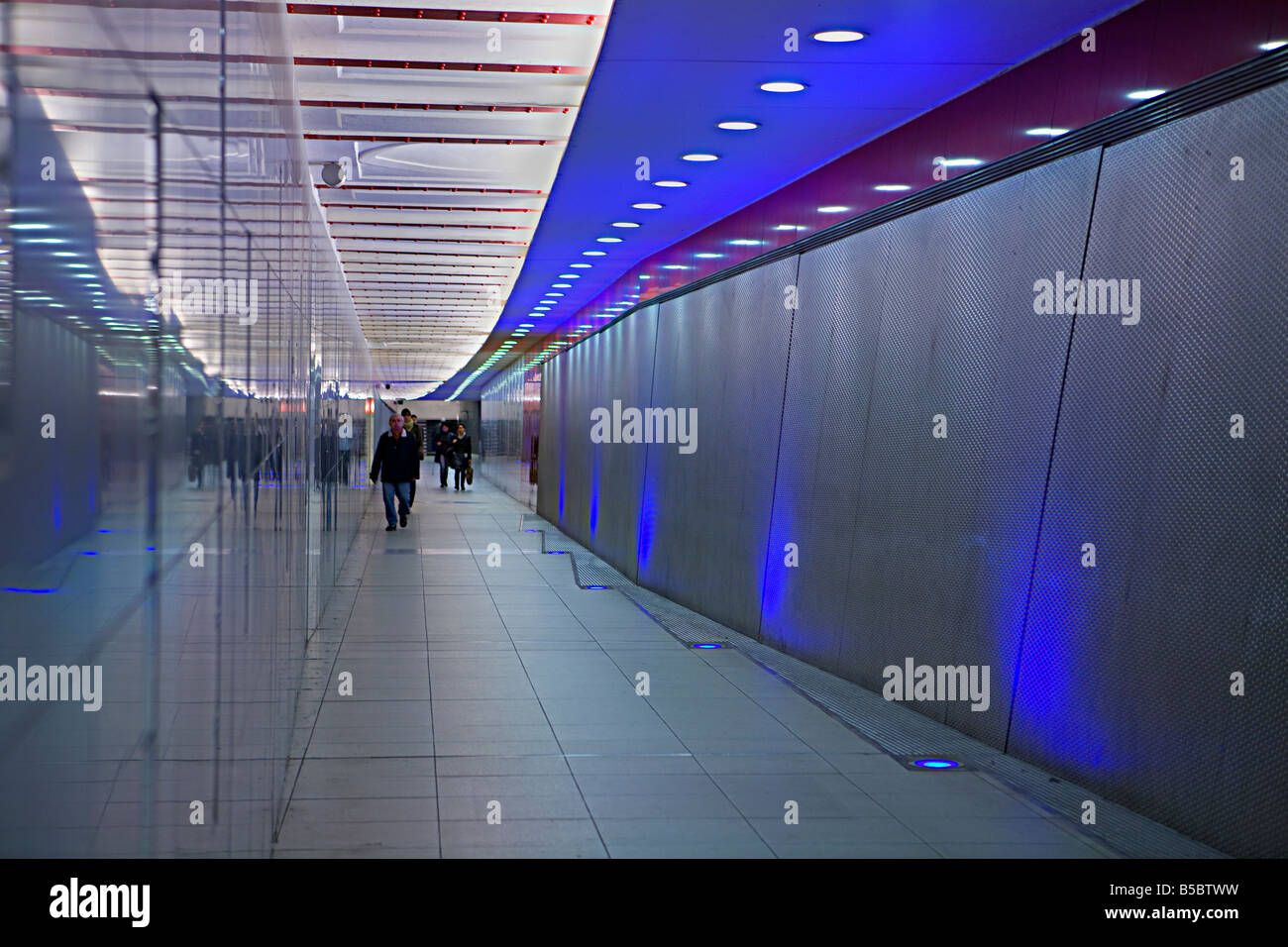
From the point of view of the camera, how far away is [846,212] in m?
9.27

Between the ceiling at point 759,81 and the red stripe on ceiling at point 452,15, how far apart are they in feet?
1.18

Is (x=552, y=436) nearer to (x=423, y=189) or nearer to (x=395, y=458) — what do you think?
(x=395, y=458)

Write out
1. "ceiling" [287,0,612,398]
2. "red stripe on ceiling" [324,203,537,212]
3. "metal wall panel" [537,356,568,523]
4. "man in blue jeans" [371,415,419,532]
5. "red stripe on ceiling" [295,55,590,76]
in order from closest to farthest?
"ceiling" [287,0,612,398]
"red stripe on ceiling" [295,55,590,76]
"red stripe on ceiling" [324,203,537,212]
"man in blue jeans" [371,415,419,532]
"metal wall panel" [537,356,568,523]

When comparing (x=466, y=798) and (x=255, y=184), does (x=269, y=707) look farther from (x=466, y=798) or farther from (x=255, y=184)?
(x=255, y=184)

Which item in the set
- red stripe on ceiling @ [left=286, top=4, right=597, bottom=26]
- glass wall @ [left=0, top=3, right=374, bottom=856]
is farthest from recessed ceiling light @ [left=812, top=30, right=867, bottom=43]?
glass wall @ [left=0, top=3, right=374, bottom=856]

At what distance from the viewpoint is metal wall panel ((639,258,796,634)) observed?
9977 millimetres

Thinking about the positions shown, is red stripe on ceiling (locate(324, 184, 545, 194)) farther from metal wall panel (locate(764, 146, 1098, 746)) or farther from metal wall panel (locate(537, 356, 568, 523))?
metal wall panel (locate(537, 356, 568, 523))

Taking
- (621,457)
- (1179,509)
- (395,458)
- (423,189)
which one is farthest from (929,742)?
(395,458)

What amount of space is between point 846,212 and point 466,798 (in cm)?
575

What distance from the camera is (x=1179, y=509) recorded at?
5016 millimetres

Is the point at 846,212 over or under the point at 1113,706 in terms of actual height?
over

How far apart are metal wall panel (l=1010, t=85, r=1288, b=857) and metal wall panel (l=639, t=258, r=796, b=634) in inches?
165

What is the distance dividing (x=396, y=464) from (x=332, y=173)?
8.11m
